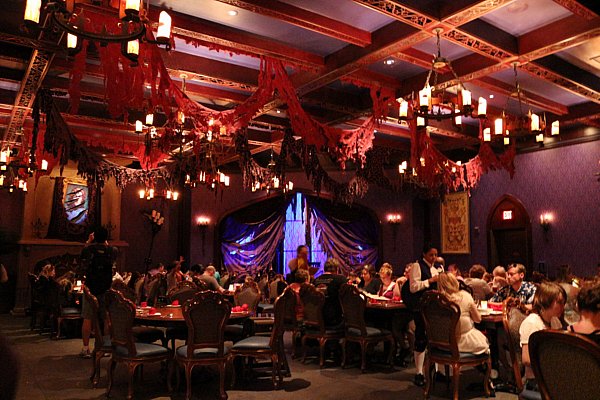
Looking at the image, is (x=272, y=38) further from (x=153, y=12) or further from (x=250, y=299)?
(x=250, y=299)

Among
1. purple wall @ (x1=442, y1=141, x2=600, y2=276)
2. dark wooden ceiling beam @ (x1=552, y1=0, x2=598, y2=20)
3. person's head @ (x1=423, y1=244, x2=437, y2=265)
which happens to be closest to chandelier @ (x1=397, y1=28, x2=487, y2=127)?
dark wooden ceiling beam @ (x1=552, y1=0, x2=598, y2=20)

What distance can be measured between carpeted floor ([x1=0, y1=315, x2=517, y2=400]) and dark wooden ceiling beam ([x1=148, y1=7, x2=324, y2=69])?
3.97m

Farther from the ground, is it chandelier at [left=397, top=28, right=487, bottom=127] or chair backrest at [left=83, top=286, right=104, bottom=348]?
chandelier at [left=397, top=28, right=487, bottom=127]

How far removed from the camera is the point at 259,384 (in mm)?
5645

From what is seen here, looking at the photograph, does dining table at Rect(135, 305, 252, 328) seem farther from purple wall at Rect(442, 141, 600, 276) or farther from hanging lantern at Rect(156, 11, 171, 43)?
purple wall at Rect(442, 141, 600, 276)

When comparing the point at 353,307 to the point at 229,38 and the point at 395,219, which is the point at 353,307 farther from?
the point at 395,219

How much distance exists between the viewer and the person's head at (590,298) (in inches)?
114

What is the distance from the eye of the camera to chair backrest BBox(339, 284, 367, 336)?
20.9 feet

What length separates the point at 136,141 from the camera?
12430 mm

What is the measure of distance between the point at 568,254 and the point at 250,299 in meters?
7.77

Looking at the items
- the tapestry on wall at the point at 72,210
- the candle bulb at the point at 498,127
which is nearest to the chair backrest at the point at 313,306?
the candle bulb at the point at 498,127

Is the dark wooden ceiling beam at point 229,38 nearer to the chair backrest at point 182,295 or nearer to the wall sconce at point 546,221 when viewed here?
the chair backrest at point 182,295

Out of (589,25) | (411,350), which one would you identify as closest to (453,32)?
(589,25)

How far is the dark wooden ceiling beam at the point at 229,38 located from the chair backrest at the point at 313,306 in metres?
3.27
